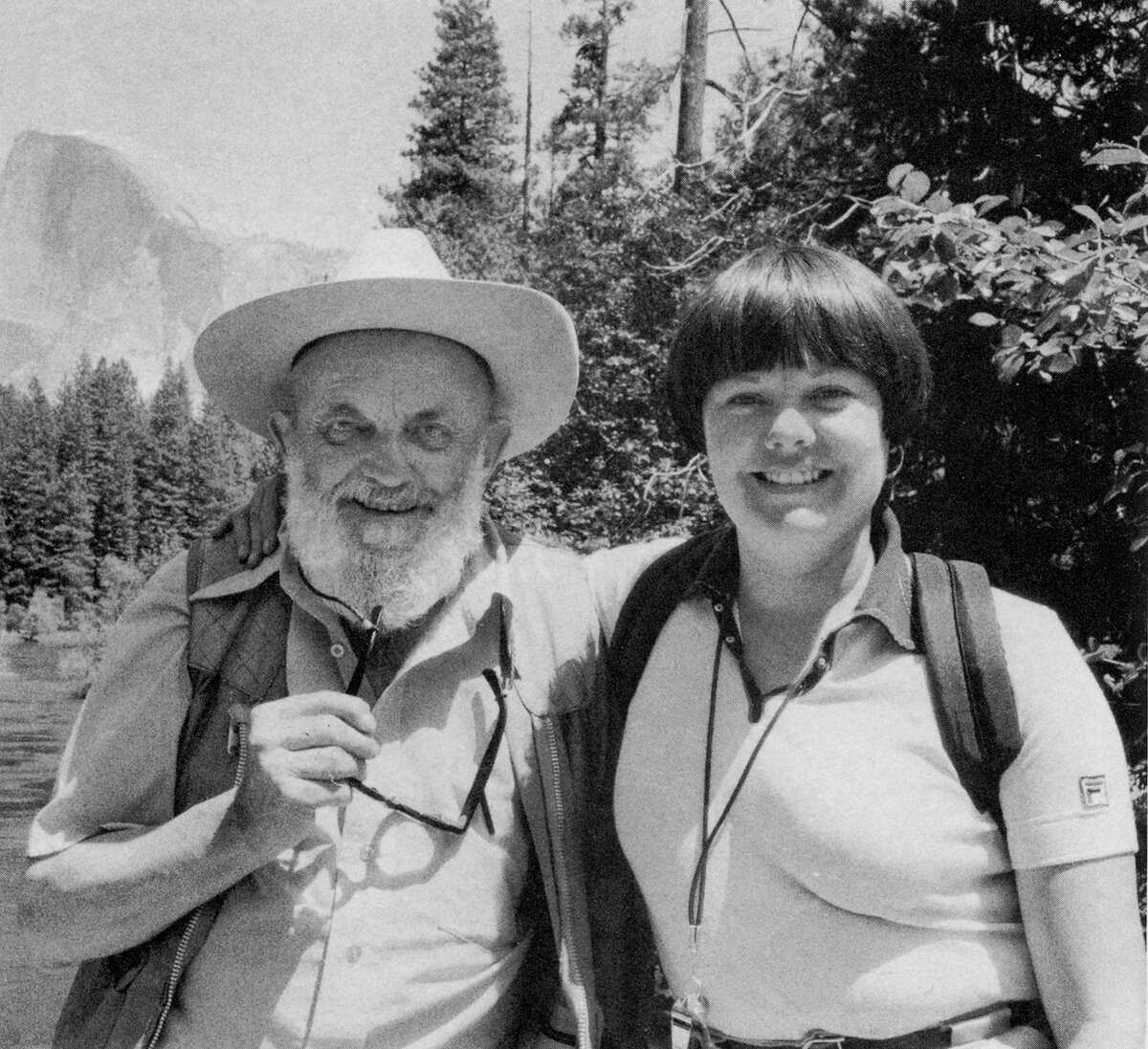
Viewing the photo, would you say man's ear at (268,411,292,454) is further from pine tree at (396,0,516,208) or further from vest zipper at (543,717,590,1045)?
pine tree at (396,0,516,208)

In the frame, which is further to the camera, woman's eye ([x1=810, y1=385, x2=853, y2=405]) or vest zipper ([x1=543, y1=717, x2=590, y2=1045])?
vest zipper ([x1=543, y1=717, x2=590, y2=1045])

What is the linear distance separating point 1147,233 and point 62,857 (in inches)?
124

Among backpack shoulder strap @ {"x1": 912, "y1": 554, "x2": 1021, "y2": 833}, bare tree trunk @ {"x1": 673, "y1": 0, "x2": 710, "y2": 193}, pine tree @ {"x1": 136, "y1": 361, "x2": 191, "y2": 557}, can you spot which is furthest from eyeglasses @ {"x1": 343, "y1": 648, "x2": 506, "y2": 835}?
pine tree @ {"x1": 136, "y1": 361, "x2": 191, "y2": 557}

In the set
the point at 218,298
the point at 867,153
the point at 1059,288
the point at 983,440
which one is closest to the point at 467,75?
the point at 867,153

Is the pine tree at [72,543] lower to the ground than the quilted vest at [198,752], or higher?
higher

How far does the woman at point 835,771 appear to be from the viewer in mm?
1529

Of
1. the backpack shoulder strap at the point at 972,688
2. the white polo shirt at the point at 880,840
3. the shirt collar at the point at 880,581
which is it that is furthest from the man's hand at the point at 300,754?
the backpack shoulder strap at the point at 972,688

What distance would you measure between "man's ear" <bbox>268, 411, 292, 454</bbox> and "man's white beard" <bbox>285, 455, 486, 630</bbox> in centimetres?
17

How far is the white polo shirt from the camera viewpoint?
154 centimetres

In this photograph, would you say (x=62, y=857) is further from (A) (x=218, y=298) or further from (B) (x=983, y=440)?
(A) (x=218, y=298)

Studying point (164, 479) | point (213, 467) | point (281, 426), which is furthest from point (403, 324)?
point (164, 479)

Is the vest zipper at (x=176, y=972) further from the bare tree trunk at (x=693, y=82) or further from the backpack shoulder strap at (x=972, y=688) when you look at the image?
the bare tree trunk at (x=693, y=82)

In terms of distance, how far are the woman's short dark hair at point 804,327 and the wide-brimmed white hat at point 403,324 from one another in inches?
18.6

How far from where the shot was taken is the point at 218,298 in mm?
105188
